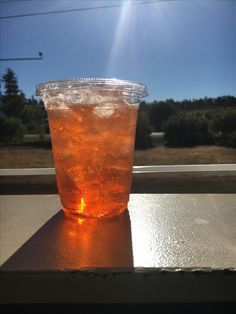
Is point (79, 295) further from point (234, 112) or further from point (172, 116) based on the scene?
point (172, 116)

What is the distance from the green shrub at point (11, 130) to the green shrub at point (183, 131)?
144 inches

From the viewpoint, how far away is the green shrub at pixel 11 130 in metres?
8.70

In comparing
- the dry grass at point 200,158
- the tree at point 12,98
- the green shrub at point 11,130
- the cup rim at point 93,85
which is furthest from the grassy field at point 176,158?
the tree at point 12,98

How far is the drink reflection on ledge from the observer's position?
485mm

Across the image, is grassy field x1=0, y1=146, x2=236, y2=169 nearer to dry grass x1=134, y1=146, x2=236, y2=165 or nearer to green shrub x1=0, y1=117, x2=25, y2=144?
dry grass x1=134, y1=146, x2=236, y2=165

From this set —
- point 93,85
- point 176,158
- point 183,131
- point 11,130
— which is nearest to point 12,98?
point 11,130

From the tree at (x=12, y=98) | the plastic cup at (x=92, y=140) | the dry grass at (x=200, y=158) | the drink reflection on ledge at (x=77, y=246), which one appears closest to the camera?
the drink reflection on ledge at (x=77, y=246)

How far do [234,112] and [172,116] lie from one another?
3536mm

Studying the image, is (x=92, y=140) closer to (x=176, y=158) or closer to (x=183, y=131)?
(x=176, y=158)

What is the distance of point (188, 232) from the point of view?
589mm

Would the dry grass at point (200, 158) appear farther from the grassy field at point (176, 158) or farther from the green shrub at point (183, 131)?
the green shrub at point (183, 131)

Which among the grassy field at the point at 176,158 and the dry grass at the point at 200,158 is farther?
the grassy field at the point at 176,158

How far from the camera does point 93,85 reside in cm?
62

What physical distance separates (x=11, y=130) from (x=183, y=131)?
183 inches
